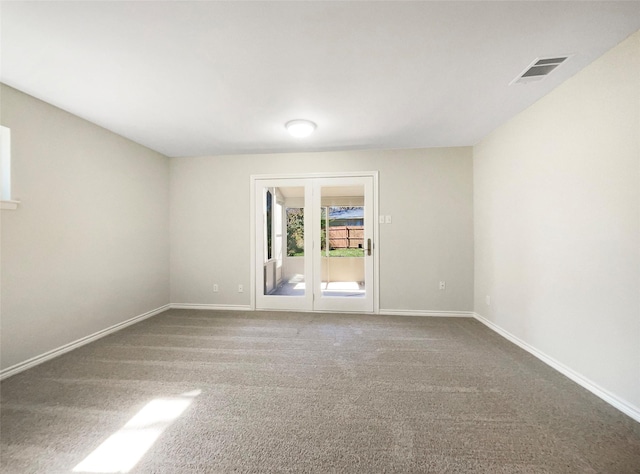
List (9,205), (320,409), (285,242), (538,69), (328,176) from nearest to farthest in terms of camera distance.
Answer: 1. (320,409)
2. (538,69)
3. (9,205)
4. (328,176)
5. (285,242)

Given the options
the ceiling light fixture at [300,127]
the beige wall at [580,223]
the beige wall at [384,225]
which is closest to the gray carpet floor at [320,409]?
the beige wall at [580,223]

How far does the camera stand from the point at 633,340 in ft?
5.29

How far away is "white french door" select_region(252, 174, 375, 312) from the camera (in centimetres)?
379

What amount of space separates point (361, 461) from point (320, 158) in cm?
342

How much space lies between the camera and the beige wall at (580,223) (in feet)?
5.39

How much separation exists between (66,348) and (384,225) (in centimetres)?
385

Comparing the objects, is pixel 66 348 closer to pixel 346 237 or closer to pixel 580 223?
pixel 346 237

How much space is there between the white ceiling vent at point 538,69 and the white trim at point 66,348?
4654 mm

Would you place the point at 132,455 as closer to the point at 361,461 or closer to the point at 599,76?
the point at 361,461

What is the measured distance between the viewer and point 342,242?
3883 mm

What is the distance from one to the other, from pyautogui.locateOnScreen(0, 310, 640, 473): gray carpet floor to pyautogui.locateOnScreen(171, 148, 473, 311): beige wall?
3.47 feet

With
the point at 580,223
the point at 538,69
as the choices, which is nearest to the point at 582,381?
the point at 580,223

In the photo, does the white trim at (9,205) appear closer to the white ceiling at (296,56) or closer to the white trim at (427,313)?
the white ceiling at (296,56)


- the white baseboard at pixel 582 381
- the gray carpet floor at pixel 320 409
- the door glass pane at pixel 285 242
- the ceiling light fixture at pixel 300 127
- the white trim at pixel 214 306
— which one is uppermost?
the ceiling light fixture at pixel 300 127
